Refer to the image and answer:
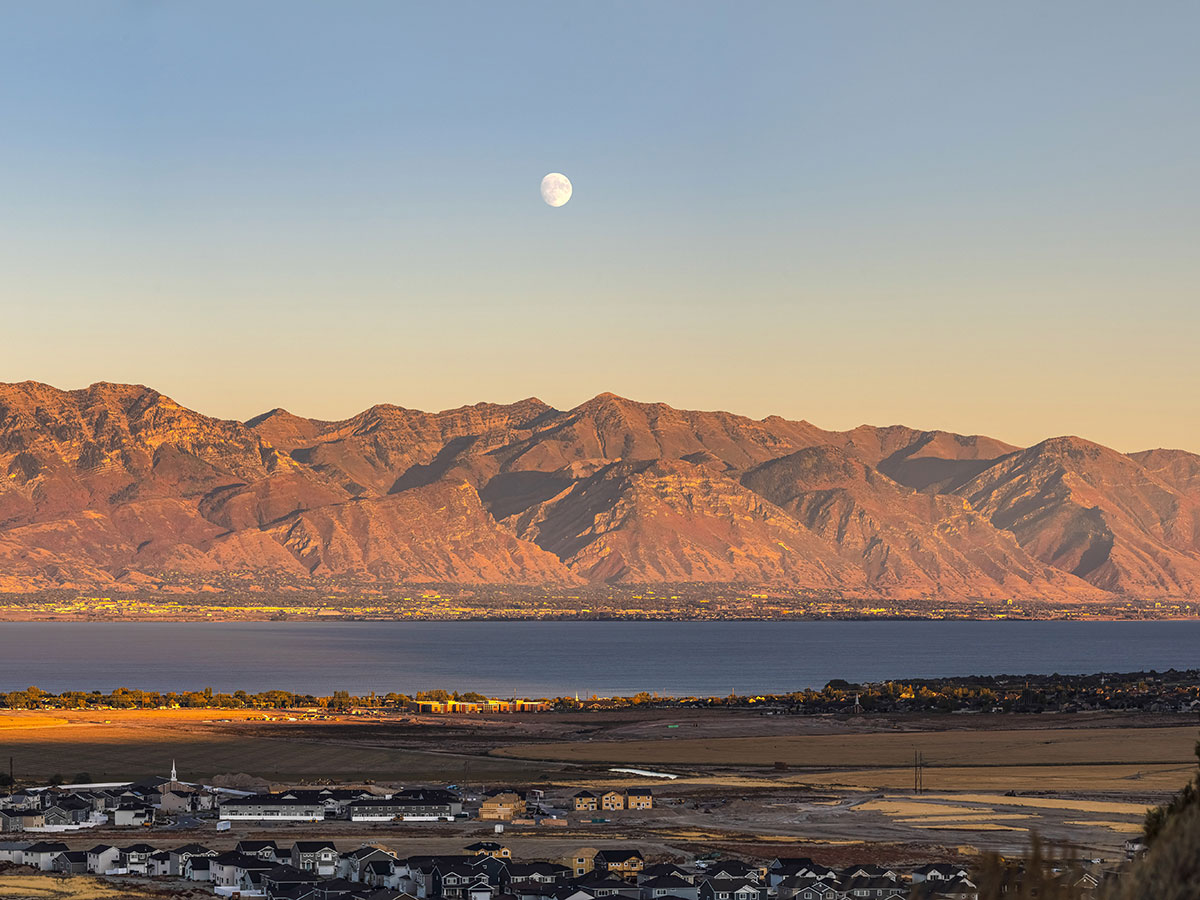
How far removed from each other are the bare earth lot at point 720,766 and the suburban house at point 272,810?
2.59 meters

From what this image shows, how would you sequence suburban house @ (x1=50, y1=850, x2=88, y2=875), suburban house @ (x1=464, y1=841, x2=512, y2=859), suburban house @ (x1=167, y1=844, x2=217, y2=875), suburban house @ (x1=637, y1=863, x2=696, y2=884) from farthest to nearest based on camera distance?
suburban house @ (x1=50, y1=850, x2=88, y2=875), suburban house @ (x1=464, y1=841, x2=512, y2=859), suburban house @ (x1=167, y1=844, x2=217, y2=875), suburban house @ (x1=637, y1=863, x2=696, y2=884)

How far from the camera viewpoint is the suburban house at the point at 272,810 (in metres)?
70.8

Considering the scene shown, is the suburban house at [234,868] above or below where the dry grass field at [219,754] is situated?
above

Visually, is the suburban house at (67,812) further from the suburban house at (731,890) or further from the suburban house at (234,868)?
the suburban house at (731,890)

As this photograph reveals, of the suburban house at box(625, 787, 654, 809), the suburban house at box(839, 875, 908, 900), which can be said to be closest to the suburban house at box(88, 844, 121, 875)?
the suburban house at box(625, 787, 654, 809)

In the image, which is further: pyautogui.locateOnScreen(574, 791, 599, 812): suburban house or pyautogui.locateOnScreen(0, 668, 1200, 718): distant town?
pyautogui.locateOnScreen(0, 668, 1200, 718): distant town

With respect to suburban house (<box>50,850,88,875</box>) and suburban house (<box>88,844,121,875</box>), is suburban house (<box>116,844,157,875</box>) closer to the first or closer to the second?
suburban house (<box>88,844,121,875</box>)

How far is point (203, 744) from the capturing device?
104m

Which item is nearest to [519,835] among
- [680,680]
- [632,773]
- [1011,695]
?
[632,773]

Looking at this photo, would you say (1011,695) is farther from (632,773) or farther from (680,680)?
(632,773)

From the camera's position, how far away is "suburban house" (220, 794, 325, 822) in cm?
7075

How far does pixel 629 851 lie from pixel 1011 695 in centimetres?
9650

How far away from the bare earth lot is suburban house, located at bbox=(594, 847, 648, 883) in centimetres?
374

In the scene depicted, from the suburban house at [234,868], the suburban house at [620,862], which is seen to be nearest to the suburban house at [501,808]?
the suburban house at [620,862]
